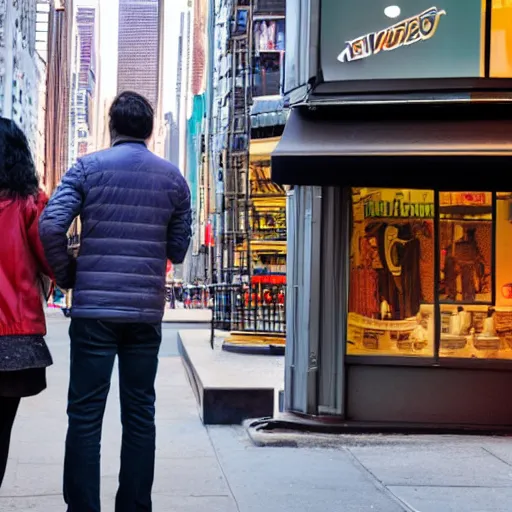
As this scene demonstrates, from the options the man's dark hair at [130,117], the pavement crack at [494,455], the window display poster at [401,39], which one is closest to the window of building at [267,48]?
the window display poster at [401,39]

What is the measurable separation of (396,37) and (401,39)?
0.05 m

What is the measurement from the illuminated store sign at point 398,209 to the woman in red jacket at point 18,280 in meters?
4.43

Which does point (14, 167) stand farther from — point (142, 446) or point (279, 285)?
point (279, 285)

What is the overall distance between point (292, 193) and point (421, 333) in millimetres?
1701

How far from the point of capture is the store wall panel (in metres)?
8.20

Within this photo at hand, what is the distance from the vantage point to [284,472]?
6.57m

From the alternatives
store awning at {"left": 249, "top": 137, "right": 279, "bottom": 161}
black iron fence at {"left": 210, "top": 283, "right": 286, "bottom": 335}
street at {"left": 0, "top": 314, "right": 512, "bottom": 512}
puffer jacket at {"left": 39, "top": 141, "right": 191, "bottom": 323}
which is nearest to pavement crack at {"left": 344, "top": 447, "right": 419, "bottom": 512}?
street at {"left": 0, "top": 314, "right": 512, "bottom": 512}

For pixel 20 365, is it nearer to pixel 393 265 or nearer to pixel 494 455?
pixel 494 455

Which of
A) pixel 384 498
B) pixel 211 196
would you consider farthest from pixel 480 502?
pixel 211 196

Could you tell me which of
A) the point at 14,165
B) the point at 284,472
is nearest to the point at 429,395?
the point at 284,472

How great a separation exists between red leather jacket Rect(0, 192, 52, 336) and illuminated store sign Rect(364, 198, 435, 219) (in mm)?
4464

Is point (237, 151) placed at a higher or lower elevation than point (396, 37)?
higher

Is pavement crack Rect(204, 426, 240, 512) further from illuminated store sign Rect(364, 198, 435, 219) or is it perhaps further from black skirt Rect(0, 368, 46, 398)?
illuminated store sign Rect(364, 198, 435, 219)

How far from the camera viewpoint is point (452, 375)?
8.25 meters
